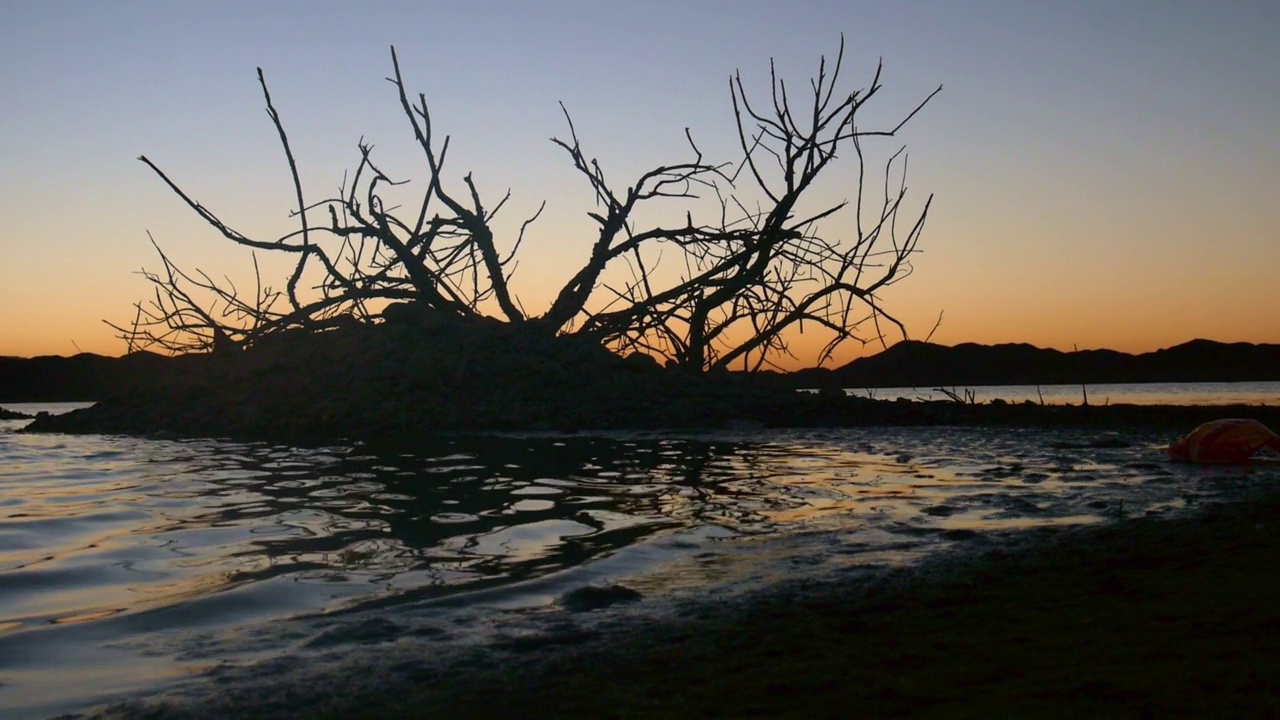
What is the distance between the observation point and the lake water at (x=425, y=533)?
2918mm

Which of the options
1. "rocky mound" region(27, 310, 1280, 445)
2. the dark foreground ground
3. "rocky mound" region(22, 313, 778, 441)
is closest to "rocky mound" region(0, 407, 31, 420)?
"rocky mound" region(27, 310, 1280, 445)

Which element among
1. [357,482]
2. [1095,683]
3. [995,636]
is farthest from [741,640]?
[357,482]

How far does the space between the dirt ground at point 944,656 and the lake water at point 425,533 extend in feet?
1.20

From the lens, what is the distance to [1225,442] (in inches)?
285

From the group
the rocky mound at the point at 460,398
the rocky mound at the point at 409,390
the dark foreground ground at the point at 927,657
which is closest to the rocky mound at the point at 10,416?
the rocky mound at the point at 460,398

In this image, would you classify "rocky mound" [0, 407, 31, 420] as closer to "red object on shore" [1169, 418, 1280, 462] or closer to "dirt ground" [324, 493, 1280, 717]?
"red object on shore" [1169, 418, 1280, 462]

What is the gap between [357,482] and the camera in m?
6.63

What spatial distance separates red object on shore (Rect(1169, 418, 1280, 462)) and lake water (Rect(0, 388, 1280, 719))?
0.27 m

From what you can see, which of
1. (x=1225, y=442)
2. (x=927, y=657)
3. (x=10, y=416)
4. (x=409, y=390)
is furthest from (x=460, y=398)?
(x=10, y=416)

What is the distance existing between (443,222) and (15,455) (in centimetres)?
589

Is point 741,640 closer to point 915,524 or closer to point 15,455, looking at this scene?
point 915,524

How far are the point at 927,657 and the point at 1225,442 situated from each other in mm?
5851

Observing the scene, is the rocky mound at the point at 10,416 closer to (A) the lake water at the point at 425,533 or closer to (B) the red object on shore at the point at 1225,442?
(A) the lake water at the point at 425,533

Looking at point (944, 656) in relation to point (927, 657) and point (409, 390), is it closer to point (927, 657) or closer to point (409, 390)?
point (927, 657)
